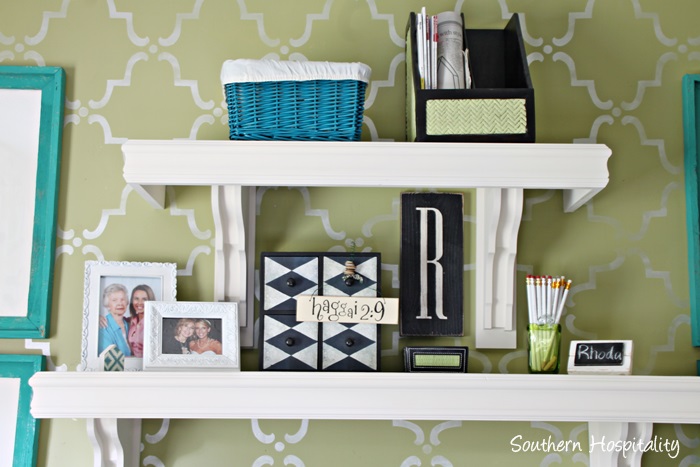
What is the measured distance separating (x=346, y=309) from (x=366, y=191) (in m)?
0.30

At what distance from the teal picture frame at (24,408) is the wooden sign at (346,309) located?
1.95ft

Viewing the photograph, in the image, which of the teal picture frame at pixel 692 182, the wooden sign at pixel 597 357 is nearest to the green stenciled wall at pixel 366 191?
the teal picture frame at pixel 692 182

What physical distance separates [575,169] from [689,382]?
1.53 feet

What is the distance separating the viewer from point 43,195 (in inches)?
61.8

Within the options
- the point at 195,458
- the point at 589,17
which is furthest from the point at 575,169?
the point at 195,458

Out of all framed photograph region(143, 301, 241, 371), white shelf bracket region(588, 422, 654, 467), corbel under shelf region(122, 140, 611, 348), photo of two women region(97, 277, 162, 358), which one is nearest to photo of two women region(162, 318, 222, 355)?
framed photograph region(143, 301, 241, 371)

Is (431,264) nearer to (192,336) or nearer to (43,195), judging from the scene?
(192,336)

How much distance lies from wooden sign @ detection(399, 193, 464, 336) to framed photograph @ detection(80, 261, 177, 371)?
515 mm

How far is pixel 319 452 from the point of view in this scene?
1533mm

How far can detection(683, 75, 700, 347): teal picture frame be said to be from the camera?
1.56 meters

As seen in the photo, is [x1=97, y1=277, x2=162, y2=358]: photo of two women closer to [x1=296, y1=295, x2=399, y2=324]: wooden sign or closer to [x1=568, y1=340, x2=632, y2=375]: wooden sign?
[x1=296, y1=295, x2=399, y2=324]: wooden sign

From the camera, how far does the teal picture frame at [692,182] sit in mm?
1562

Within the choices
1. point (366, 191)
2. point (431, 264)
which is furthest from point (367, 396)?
point (366, 191)

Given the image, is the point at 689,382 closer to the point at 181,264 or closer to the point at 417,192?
the point at 417,192
